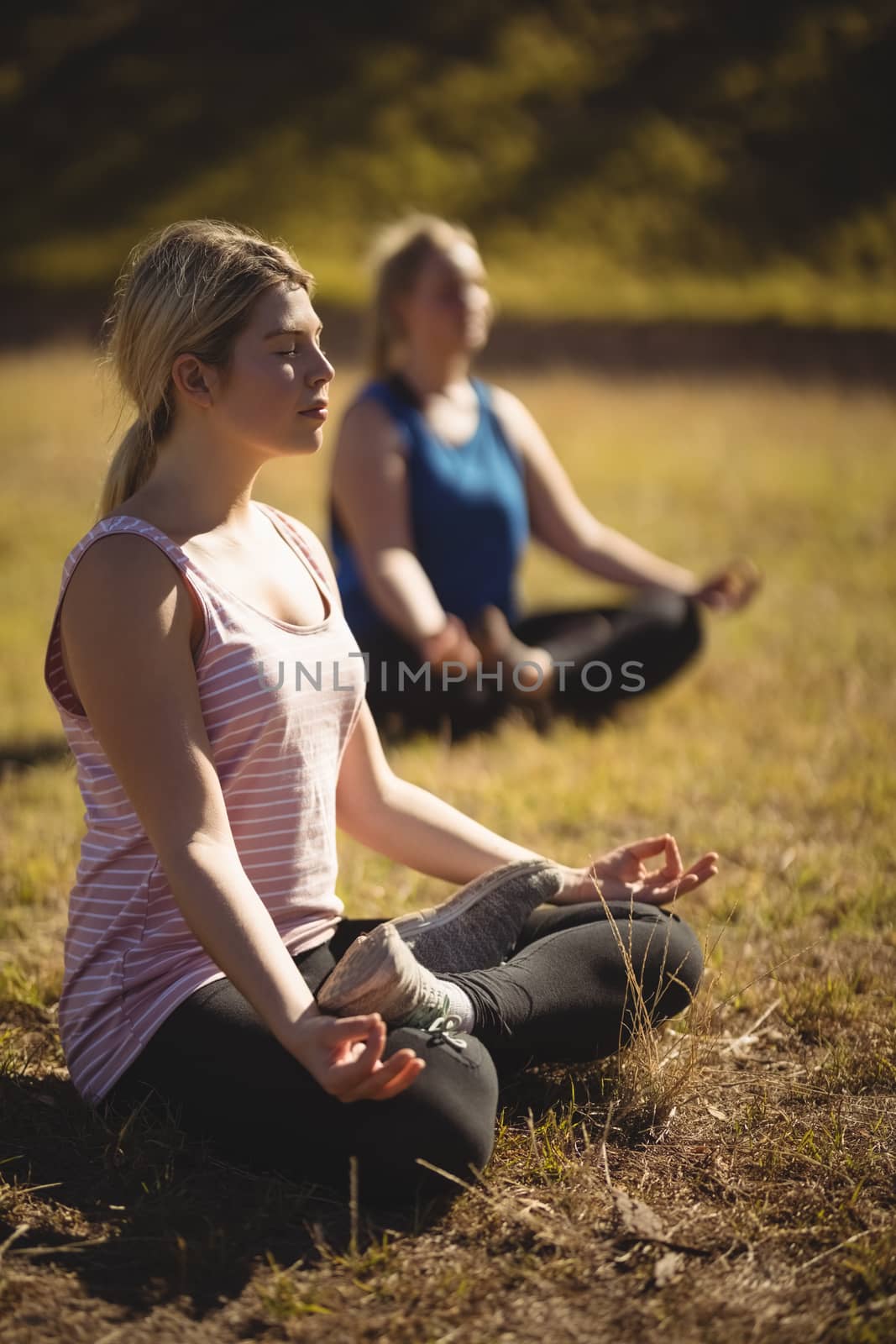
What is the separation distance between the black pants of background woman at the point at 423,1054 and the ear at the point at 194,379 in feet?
3.37

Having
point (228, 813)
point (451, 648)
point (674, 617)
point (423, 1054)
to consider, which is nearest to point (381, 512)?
point (451, 648)

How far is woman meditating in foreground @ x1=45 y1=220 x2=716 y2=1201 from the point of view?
2074 millimetres

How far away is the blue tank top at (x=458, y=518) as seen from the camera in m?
4.87

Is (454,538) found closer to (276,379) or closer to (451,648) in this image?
(451,648)

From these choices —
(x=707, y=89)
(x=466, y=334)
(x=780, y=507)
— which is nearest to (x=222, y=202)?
(x=707, y=89)

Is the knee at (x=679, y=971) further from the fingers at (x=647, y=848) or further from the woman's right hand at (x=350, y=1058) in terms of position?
the woman's right hand at (x=350, y=1058)

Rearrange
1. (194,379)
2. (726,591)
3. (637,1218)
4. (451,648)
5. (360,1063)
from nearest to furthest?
1. (360,1063)
2. (637,1218)
3. (194,379)
4. (451,648)
5. (726,591)

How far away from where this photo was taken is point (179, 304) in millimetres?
2240

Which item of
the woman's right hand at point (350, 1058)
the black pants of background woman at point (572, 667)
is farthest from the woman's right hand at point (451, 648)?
the woman's right hand at point (350, 1058)

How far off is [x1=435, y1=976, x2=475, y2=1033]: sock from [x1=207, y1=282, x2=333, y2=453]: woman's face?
0.98 m

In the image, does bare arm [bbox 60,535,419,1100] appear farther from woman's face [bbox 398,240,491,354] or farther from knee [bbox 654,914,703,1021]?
woman's face [bbox 398,240,491,354]

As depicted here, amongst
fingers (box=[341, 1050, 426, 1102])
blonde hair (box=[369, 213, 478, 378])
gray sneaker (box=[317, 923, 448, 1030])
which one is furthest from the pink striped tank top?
blonde hair (box=[369, 213, 478, 378])

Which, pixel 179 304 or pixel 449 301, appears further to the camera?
pixel 449 301

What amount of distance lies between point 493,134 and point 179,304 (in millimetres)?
27934
